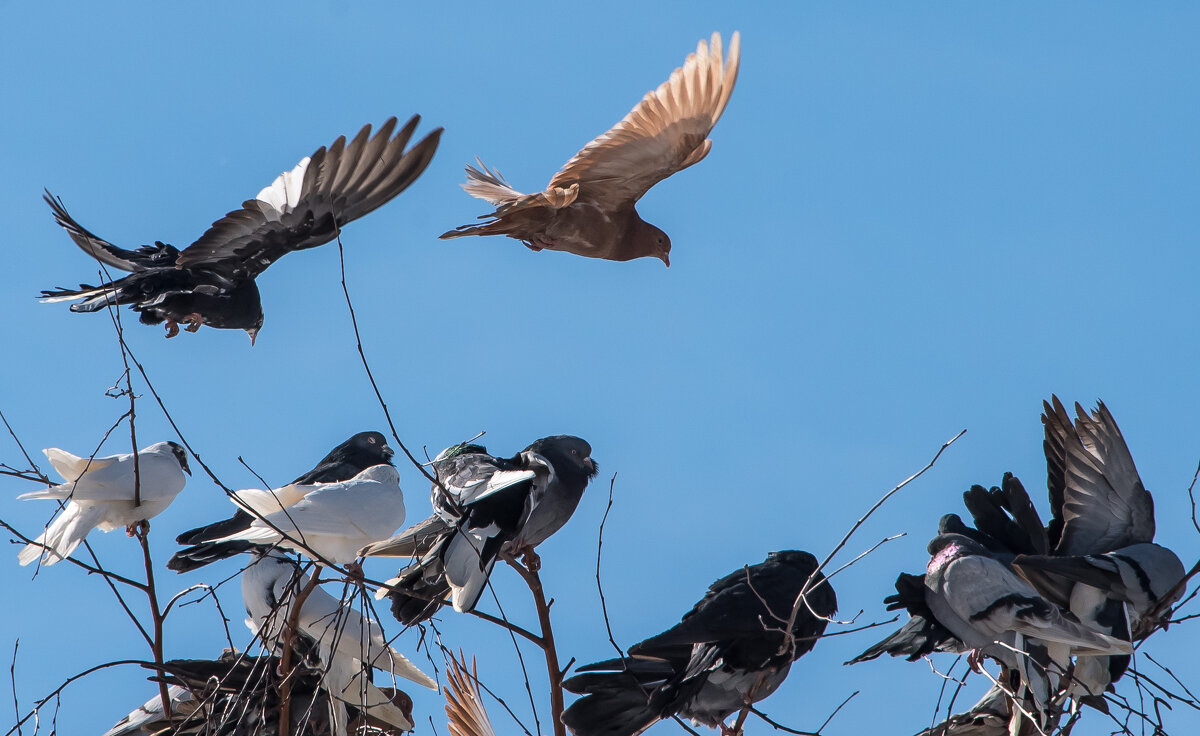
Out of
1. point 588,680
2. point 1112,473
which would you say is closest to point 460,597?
point 588,680

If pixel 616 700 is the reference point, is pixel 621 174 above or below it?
above

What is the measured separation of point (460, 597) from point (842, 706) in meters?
1.46

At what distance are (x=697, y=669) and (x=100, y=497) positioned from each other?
109 inches

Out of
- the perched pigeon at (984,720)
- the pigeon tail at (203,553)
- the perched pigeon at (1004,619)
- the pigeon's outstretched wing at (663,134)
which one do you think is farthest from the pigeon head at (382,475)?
the perched pigeon at (984,720)

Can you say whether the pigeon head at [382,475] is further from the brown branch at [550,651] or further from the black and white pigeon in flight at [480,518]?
the brown branch at [550,651]

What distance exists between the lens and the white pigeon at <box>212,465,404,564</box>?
4988 millimetres

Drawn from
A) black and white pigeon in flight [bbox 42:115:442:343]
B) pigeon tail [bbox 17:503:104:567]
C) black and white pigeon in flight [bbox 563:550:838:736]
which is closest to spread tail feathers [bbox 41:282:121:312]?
black and white pigeon in flight [bbox 42:115:442:343]

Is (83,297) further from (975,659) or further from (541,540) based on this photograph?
(975,659)

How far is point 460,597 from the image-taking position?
4465mm

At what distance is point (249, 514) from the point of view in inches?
197

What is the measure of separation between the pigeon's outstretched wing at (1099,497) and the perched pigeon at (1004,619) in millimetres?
884

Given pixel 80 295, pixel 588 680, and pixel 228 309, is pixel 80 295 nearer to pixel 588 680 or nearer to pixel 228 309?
pixel 228 309

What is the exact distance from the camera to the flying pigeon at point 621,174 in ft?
19.9

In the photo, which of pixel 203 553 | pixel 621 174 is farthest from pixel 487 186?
pixel 203 553
